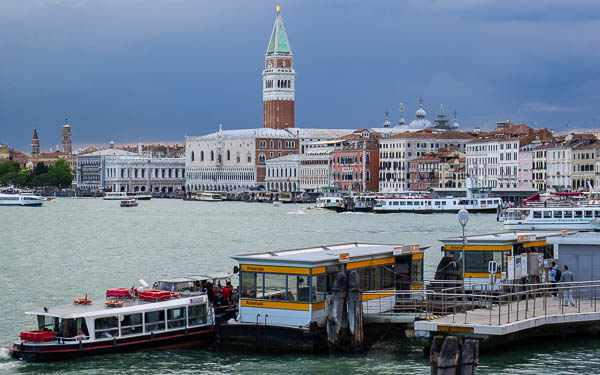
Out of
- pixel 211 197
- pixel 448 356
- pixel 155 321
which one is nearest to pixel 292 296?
pixel 155 321

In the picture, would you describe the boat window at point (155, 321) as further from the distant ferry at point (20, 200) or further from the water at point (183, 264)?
the distant ferry at point (20, 200)

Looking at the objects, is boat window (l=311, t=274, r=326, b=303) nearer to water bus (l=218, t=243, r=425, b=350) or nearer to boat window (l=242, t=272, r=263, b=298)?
water bus (l=218, t=243, r=425, b=350)

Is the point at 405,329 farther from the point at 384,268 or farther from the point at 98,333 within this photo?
the point at 98,333

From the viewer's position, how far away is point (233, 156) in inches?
4727

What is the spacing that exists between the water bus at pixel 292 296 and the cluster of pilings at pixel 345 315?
22 cm

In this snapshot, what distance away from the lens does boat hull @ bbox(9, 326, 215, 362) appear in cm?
1394

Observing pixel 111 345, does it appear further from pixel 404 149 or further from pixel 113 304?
pixel 404 149

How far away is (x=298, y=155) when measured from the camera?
10956 centimetres

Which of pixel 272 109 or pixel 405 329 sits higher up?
pixel 272 109

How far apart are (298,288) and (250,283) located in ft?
2.37

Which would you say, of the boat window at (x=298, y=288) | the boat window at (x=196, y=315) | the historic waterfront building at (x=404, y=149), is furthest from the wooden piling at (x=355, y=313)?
the historic waterfront building at (x=404, y=149)

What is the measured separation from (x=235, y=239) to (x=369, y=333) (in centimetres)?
2593

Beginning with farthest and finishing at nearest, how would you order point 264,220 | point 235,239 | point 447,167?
point 447,167, point 264,220, point 235,239

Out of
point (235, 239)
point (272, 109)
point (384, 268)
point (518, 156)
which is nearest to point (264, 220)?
point (235, 239)
